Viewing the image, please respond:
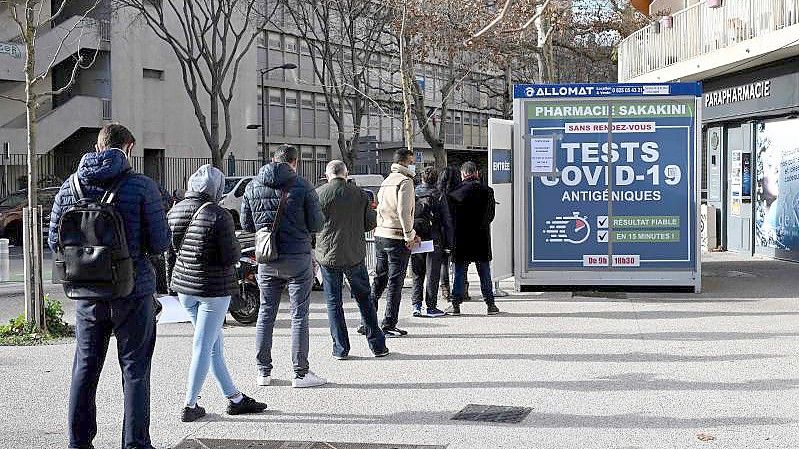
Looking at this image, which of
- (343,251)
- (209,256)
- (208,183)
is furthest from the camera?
A: (343,251)

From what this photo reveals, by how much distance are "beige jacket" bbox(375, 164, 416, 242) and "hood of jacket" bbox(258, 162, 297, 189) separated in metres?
2.35

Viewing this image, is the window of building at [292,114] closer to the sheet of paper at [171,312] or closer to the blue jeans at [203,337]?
A: the sheet of paper at [171,312]

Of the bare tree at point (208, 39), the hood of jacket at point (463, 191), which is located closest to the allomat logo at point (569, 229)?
the hood of jacket at point (463, 191)

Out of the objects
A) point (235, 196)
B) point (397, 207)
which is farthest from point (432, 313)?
point (235, 196)

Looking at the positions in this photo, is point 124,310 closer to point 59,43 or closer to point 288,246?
point 288,246

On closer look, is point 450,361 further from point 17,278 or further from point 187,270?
point 17,278

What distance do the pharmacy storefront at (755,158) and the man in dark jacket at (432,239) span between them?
27.4 ft

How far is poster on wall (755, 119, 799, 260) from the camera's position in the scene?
57.8 feet

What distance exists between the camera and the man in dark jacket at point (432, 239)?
454 inches

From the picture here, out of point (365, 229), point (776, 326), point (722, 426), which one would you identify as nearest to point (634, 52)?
point (776, 326)

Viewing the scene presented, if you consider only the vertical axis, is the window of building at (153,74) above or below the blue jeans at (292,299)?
above

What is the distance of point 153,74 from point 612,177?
3333 centimetres

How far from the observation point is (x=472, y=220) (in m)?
12.2

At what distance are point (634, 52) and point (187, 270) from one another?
18.9 m
